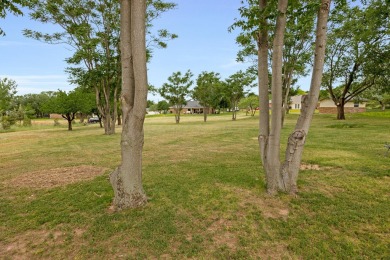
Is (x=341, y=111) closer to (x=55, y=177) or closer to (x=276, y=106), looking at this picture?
(x=276, y=106)

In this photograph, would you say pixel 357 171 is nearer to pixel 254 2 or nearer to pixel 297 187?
pixel 297 187

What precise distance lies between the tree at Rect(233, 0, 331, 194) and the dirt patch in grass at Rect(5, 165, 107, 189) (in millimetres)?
4918

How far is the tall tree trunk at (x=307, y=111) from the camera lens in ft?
13.9

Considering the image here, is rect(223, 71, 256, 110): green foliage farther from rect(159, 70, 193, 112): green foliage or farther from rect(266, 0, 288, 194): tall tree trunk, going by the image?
rect(266, 0, 288, 194): tall tree trunk

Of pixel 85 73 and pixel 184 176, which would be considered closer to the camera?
pixel 184 176

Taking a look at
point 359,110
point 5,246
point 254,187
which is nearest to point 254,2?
point 254,187

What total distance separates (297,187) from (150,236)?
343cm

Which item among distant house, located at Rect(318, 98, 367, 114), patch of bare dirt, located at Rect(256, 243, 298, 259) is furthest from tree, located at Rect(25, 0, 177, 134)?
distant house, located at Rect(318, 98, 367, 114)

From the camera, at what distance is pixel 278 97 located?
440cm

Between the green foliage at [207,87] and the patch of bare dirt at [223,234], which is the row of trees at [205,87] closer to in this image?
the green foliage at [207,87]

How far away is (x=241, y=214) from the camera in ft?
12.8

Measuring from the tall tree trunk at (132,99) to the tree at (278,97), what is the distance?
2.20m

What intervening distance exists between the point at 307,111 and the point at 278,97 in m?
0.67

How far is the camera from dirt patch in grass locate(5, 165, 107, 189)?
5789 millimetres
